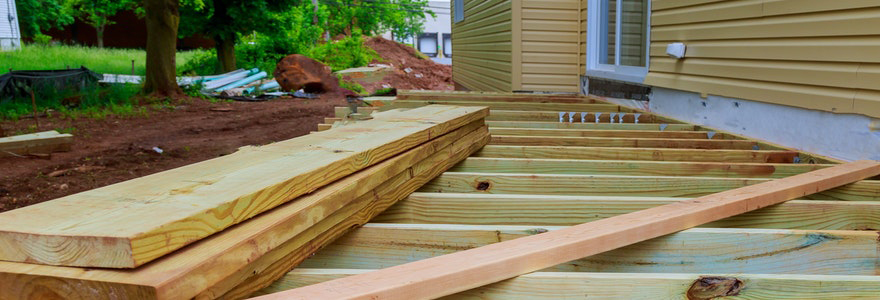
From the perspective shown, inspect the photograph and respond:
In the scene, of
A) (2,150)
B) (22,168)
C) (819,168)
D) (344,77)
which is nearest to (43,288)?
(819,168)

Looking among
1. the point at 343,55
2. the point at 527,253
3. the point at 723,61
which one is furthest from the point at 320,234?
the point at 343,55

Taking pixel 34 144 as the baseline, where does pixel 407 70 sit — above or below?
above

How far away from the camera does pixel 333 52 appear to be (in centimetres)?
2408

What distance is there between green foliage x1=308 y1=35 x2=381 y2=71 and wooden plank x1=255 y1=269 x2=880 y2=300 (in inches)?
869

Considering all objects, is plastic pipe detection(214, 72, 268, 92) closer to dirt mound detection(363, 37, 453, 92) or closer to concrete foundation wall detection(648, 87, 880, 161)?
dirt mound detection(363, 37, 453, 92)

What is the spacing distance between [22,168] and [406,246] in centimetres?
655

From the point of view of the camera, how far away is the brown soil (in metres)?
6.24

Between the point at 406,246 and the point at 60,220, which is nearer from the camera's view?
the point at 60,220

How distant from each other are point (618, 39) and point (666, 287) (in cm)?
586

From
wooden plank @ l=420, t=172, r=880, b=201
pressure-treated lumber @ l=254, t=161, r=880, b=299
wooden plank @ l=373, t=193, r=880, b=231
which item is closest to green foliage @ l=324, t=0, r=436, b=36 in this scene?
wooden plank @ l=420, t=172, r=880, b=201

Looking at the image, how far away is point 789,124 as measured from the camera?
4.01m

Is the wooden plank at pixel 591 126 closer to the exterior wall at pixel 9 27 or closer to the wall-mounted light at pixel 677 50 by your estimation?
the wall-mounted light at pixel 677 50

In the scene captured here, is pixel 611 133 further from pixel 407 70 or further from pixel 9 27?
pixel 9 27

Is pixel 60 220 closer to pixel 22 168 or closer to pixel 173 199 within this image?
pixel 173 199
